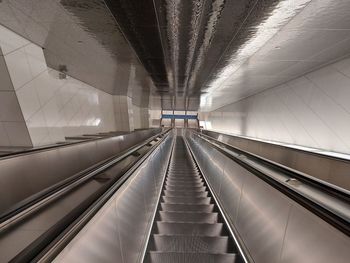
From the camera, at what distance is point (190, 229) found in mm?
2900

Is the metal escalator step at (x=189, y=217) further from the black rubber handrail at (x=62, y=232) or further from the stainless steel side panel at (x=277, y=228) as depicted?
the black rubber handrail at (x=62, y=232)

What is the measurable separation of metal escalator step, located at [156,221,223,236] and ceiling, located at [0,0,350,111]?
327cm

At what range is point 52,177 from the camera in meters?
3.97

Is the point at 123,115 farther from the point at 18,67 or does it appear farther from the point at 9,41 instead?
the point at 9,41

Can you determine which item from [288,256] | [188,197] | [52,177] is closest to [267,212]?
[288,256]

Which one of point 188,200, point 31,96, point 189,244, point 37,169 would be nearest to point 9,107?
point 31,96

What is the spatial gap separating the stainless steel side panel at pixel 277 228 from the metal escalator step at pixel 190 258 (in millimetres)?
245

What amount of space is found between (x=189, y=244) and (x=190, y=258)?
30cm

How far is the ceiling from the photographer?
3.55 meters

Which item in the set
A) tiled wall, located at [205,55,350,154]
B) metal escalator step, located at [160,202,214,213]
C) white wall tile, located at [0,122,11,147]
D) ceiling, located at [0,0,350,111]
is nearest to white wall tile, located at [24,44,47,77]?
ceiling, located at [0,0,350,111]

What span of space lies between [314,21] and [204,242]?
13.5 feet

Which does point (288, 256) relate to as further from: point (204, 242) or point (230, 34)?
point (230, 34)

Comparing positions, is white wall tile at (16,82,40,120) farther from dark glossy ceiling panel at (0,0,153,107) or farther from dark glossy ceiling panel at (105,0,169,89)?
dark glossy ceiling panel at (105,0,169,89)

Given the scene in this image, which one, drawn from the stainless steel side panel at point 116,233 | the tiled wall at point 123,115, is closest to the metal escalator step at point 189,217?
the stainless steel side panel at point 116,233
